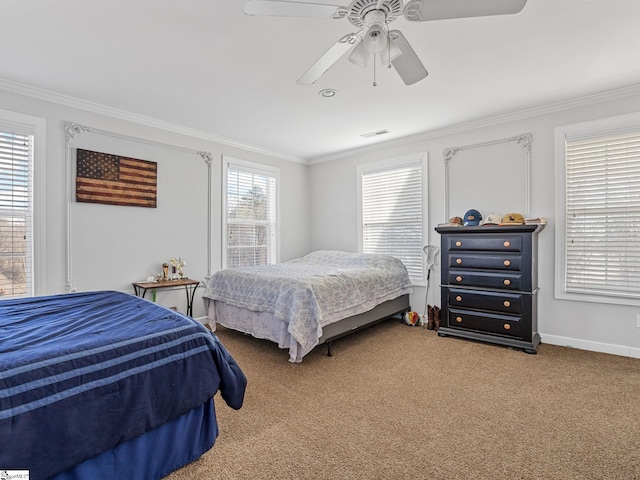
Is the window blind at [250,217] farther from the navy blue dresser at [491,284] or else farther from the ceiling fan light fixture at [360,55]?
the ceiling fan light fixture at [360,55]

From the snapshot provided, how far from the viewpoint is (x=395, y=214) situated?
15.7 ft

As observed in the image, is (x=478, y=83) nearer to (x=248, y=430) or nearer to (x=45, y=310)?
(x=248, y=430)

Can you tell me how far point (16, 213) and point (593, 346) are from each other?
575 cm

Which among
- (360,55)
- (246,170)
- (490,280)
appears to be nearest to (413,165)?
(490,280)

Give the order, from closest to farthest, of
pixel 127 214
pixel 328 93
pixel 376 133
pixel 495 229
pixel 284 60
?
1. pixel 284 60
2. pixel 328 93
3. pixel 495 229
4. pixel 127 214
5. pixel 376 133

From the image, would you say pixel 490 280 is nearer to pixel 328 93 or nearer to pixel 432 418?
pixel 432 418

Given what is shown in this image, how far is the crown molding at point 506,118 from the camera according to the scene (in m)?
3.21

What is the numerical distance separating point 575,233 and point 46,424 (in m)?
4.36

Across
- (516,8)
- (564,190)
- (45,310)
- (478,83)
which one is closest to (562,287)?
(564,190)

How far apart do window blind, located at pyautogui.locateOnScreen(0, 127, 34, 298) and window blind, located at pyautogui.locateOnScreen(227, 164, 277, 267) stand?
2.16 metres

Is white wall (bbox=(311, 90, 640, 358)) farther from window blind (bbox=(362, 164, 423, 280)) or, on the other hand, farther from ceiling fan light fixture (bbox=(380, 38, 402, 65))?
ceiling fan light fixture (bbox=(380, 38, 402, 65))

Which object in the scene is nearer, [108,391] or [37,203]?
[108,391]

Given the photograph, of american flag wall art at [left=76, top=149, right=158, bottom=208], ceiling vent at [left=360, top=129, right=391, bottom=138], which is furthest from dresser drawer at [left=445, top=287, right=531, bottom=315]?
american flag wall art at [left=76, top=149, right=158, bottom=208]

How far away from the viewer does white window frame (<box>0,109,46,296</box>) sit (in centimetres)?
308
